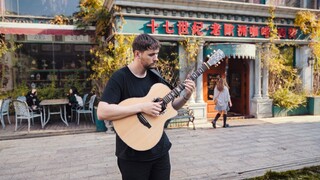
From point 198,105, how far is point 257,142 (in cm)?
271

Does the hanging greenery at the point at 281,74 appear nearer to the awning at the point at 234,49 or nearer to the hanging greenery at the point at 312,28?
the hanging greenery at the point at 312,28

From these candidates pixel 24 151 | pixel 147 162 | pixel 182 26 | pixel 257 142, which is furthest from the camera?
pixel 182 26

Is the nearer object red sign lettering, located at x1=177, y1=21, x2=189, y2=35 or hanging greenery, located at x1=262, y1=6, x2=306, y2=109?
red sign lettering, located at x1=177, y1=21, x2=189, y2=35

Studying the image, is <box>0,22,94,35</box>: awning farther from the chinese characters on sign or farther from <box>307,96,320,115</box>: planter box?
<box>307,96,320,115</box>: planter box

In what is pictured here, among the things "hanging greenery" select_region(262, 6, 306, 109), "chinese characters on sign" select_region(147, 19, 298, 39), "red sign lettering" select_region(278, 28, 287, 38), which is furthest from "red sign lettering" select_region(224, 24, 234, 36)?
"red sign lettering" select_region(278, 28, 287, 38)

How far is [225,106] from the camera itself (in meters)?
7.57

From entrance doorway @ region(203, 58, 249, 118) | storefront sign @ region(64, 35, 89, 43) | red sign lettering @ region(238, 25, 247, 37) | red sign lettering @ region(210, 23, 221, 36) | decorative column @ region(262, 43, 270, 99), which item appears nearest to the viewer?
red sign lettering @ region(210, 23, 221, 36)

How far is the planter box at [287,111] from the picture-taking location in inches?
371

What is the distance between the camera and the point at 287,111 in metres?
9.59

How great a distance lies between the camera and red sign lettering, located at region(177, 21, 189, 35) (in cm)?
807

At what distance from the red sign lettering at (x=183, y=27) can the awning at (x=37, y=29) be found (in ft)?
10.7

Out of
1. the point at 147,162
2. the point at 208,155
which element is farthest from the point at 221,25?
the point at 147,162

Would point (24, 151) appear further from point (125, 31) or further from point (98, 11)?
point (98, 11)

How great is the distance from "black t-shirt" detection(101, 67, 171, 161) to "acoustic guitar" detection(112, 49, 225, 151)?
4 centimetres
